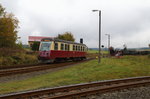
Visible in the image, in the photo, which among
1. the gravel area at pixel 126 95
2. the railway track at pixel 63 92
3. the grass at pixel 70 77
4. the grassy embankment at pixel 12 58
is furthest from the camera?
the grassy embankment at pixel 12 58

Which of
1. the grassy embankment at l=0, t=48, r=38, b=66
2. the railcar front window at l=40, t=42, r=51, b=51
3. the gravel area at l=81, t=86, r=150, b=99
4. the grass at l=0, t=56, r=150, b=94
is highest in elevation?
the railcar front window at l=40, t=42, r=51, b=51

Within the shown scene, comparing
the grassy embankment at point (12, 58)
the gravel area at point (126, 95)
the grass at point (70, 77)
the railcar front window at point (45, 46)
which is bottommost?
the gravel area at point (126, 95)

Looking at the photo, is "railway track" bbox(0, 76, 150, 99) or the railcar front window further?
the railcar front window

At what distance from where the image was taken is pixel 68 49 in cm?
2761

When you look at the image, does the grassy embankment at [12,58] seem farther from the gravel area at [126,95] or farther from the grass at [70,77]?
the gravel area at [126,95]

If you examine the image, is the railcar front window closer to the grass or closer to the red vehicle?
the red vehicle

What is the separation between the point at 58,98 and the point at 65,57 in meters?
19.1

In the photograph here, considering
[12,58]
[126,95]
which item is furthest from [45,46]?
[126,95]

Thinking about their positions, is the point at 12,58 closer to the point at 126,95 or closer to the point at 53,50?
the point at 53,50

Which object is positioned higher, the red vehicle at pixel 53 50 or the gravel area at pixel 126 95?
the red vehicle at pixel 53 50

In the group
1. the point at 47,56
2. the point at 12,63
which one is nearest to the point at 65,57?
the point at 47,56

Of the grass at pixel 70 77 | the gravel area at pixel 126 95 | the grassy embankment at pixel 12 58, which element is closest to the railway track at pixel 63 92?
the gravel area at pixel 126 95

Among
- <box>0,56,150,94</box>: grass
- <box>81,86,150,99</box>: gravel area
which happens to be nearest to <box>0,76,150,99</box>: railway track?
<box>81,86,150,99</box>: gravel area

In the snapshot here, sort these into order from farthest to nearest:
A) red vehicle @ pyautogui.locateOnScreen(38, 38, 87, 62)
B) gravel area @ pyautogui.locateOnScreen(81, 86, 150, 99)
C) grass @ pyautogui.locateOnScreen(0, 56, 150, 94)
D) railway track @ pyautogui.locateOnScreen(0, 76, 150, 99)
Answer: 1. red vehicle @ pyautogui.locateOnScreen(38, 38, 87, 62)
2. grass @ pyautogui.locateOnScreen(0, 56, 150, 94)
3. gravel area @ pyautogui.locateOnScreen(81, 86, 150, 99)
4. railway track @ pyautogui.locateOnScreen(0, 76, 150, 99)
